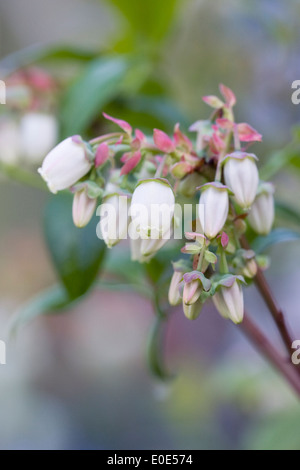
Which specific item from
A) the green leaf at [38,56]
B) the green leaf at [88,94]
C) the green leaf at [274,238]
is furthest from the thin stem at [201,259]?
the green leaf at [38,56]

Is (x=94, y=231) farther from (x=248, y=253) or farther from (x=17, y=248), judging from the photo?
(x=17, y=248)

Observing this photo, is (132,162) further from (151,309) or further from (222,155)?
(151,309)

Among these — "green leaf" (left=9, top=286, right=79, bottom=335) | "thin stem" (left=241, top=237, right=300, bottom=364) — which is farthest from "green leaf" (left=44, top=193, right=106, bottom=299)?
"thin stem" (left=241, top=237, right=300, bottom=364)

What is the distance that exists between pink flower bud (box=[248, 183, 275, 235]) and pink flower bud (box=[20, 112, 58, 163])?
0.25 m

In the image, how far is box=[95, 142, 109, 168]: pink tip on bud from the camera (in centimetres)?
32

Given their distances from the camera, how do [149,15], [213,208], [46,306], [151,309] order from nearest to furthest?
[213,208], [46,306], [149,15], [151,309]

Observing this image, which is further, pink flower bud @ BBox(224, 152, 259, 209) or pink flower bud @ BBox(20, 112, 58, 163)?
pink flower bud @ BBox(20, 112, 58, 163)

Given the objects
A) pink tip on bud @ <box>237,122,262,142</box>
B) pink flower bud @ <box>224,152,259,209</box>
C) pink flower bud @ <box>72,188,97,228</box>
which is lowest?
pink flower bud @ <box>72,188,97,228</box>

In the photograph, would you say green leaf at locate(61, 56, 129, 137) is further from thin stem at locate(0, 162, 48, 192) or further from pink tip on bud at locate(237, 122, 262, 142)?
pink tip on bud at locate(237, 122, 262, 142)

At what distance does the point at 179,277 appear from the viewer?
0.31 metres

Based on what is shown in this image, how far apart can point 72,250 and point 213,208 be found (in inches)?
7.3

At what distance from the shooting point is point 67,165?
319 mm

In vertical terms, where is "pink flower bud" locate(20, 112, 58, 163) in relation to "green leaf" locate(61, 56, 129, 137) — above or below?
below

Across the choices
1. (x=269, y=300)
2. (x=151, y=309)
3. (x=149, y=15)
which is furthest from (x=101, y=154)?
(x=151, y=309)
